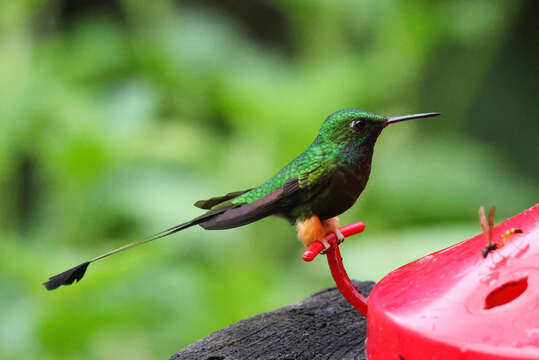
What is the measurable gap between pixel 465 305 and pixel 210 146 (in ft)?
8.64

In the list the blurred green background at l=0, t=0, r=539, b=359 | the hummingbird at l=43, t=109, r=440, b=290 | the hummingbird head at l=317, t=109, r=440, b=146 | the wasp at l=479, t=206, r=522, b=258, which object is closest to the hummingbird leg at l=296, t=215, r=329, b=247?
the hummingbird at l=43, t=109, r=440, b=290

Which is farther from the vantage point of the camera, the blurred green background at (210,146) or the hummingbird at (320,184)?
the blurred green background at (210,146)

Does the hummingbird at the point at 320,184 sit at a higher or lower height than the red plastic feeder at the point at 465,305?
higher

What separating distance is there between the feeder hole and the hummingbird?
32 centimetres

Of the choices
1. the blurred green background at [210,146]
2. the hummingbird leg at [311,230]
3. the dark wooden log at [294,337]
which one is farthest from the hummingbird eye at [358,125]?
the blurred green background at [210,146]

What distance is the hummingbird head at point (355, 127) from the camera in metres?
1.40

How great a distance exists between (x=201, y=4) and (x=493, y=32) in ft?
6.92

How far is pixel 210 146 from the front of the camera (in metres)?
3.72

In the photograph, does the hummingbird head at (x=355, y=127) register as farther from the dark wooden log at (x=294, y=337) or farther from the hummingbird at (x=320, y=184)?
the dark wooden log at (x=294, y=337)

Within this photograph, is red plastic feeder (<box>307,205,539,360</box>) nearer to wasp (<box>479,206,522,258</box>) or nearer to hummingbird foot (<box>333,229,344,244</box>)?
wasp (<box>479,206,522,258</box>)

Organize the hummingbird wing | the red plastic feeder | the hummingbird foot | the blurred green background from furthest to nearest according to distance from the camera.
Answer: the blurred green background, the hummingbird foot, the hummingbird wing, the red plastic feeder

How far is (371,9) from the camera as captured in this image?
4074 millimetres

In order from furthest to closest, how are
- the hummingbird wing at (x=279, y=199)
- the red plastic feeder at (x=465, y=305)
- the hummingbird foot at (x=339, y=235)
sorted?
the hummingbird foot at (x=339, y=235), the hummingbird wing at (x=279, y=199), the red plastic feeder at (x=465, y=305)

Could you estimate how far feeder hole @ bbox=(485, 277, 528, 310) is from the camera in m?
1.20
